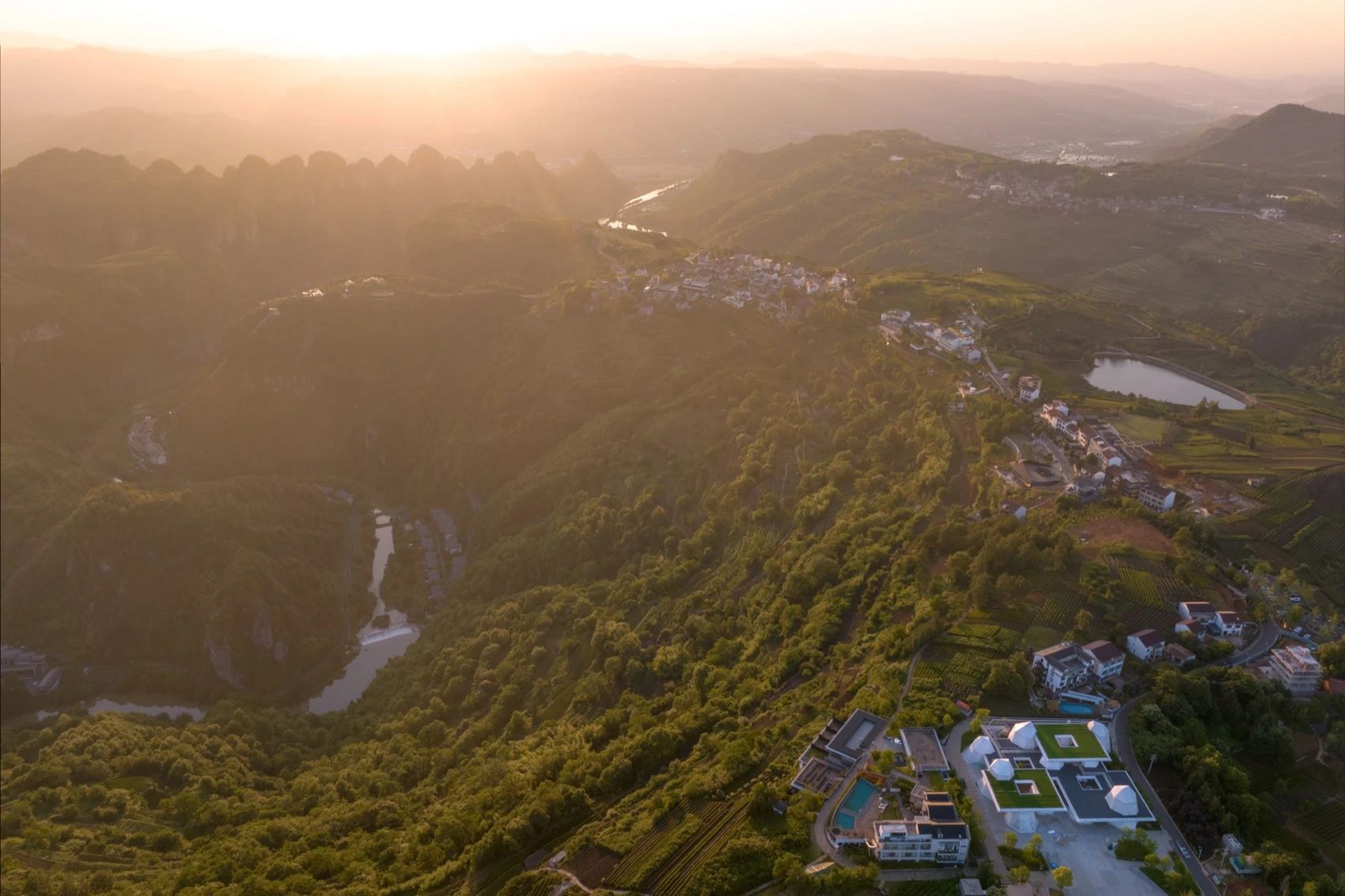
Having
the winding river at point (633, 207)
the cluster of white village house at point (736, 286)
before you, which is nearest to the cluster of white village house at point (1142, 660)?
the cluster of white village house at point (736, 286)

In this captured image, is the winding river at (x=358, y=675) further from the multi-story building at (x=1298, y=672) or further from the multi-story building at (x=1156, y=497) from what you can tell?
the multi-story building at (x=1298, y=672)

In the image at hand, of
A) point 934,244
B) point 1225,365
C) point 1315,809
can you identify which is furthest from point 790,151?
point 1315,809

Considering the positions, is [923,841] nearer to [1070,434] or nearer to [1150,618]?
[1150,618]

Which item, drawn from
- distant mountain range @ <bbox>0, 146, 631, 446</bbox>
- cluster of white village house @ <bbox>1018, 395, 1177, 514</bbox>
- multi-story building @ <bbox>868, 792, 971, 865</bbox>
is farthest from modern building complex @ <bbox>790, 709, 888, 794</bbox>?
distant mountain range @ <bbox>0, 146, 631, 446</bbox>

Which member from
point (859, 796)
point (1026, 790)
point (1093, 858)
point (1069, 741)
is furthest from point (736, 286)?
point (1093, 858)

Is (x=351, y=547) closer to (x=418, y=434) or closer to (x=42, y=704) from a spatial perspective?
(x=418, y=434)

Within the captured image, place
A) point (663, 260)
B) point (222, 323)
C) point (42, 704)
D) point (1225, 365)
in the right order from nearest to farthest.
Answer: point (42, 704) < point (1225, 365) < point (663, 260) < point (222, 323)
